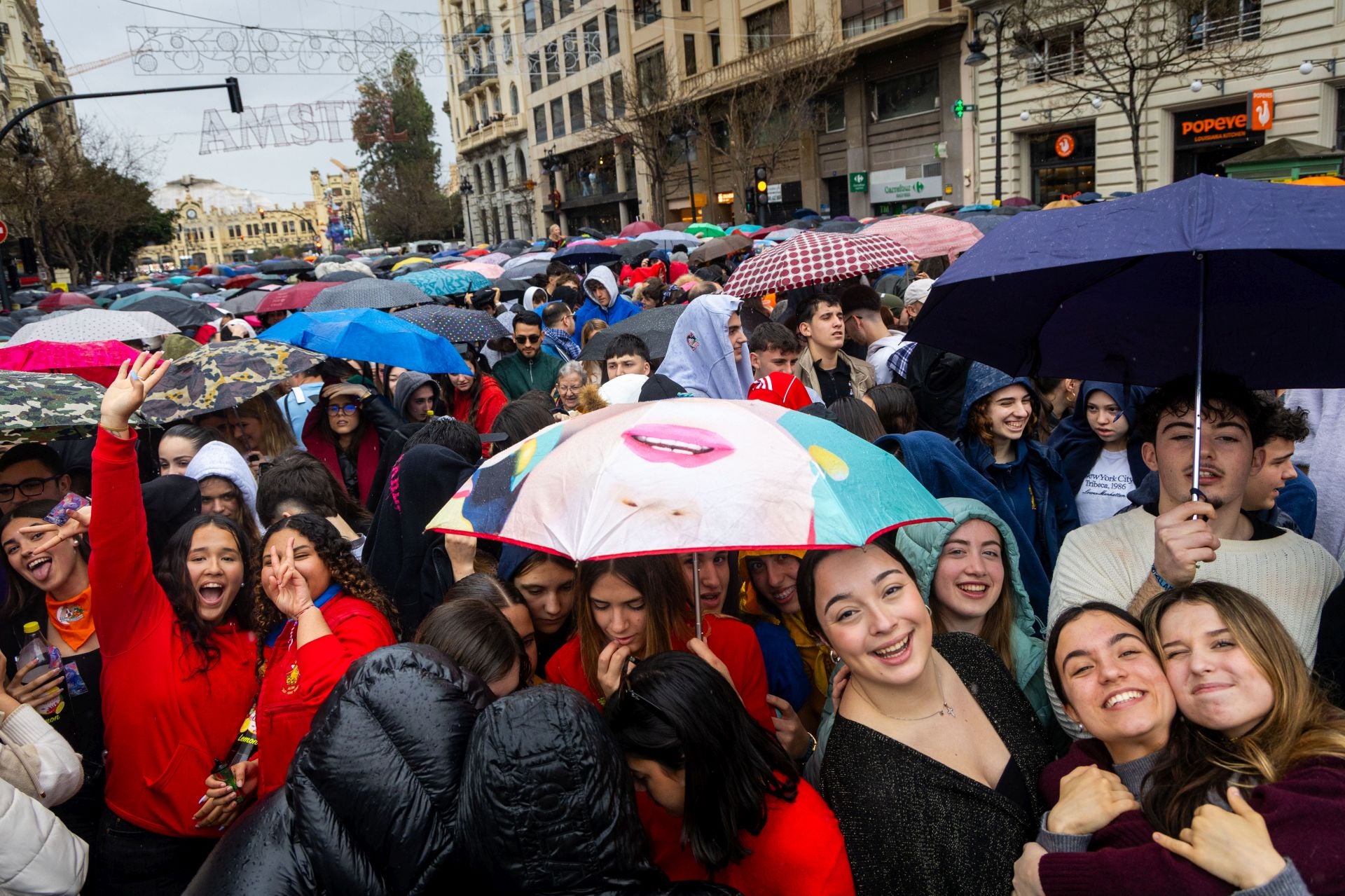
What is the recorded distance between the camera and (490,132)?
65.4m

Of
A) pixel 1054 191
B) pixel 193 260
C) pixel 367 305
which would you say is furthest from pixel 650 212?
pixel 193 260

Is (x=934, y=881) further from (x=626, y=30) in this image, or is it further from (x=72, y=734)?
(x=626, y=30)

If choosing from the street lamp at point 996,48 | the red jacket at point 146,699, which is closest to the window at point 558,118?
the street lamp at point 996,48

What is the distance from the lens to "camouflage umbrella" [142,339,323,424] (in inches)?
203

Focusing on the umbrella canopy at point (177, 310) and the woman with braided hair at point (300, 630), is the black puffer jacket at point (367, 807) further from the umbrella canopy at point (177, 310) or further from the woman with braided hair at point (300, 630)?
the umbrella canopy at point (177, 310)

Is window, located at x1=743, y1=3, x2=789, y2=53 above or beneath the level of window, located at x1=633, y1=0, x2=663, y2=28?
A: beneath

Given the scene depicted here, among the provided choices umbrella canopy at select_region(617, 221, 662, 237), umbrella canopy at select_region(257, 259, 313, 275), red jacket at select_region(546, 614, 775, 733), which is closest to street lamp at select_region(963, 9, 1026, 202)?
umbrella canopy at select_region(617, 221, 662, 237)

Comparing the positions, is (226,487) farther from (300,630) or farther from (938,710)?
(938,710)

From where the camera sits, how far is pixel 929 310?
3.12m

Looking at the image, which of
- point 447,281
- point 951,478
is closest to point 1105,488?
point 951,478

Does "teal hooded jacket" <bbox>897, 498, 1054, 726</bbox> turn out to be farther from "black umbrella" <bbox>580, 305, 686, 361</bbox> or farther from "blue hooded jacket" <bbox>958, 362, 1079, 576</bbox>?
"black umbrella" <bbox>580, 305, 686, 361</bbox>

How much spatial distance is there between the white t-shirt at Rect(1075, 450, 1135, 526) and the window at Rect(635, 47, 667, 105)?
3705 centimetres

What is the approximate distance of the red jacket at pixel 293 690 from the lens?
2.71 metres

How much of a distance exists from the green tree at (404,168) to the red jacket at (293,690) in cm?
6866
